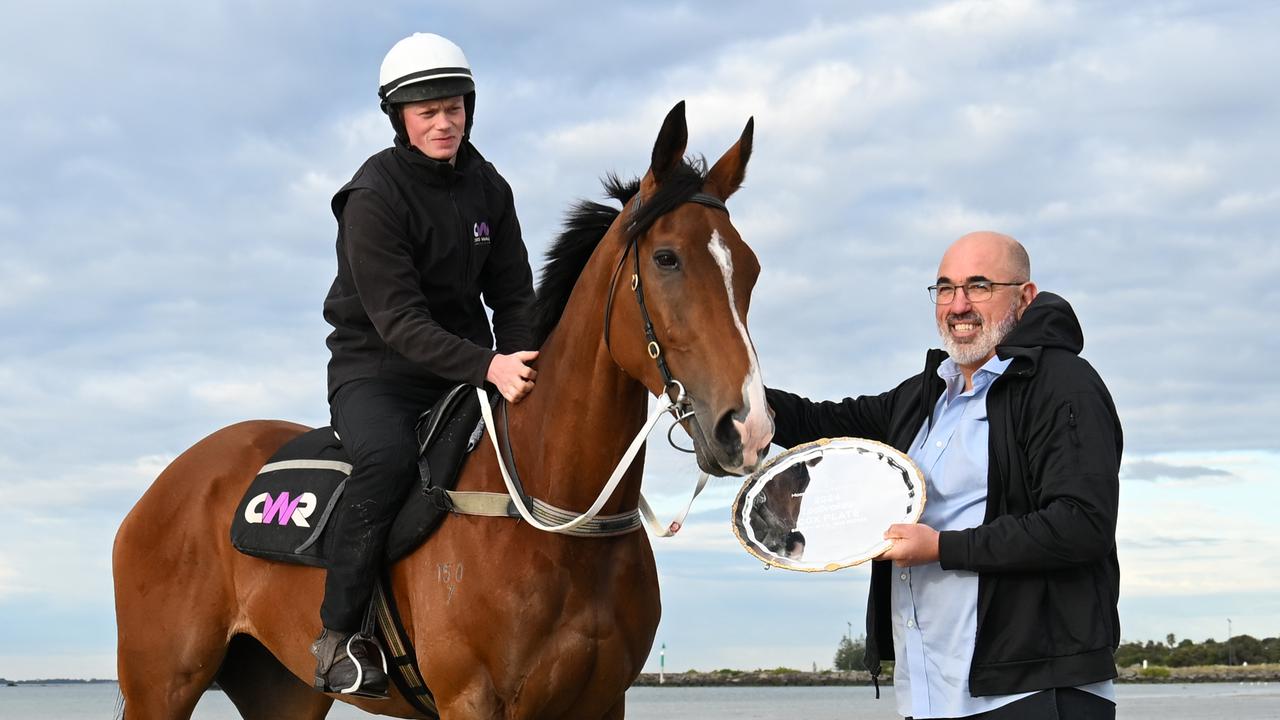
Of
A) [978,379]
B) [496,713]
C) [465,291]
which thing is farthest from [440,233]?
[978,379]

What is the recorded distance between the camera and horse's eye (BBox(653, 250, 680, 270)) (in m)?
4.03

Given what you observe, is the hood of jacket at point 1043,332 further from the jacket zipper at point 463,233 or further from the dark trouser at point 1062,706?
the jacket zipper at point 463,233

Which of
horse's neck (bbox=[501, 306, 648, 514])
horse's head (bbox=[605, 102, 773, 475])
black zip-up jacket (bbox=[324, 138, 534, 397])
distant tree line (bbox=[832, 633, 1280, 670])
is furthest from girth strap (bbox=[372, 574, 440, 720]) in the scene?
distant tree line (bbox=[832, 633, 1280, 670])

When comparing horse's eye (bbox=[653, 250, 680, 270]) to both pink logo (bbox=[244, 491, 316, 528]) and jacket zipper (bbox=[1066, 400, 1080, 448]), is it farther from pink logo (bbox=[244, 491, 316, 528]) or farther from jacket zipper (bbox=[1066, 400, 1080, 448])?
pink logo (bbox=[244, 491, 316, 528])

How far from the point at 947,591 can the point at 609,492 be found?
1213 mm

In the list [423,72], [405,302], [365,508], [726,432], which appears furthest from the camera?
[423,72]

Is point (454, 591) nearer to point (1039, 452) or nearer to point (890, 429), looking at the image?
point (890, 429)

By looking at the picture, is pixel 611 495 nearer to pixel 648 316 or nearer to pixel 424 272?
pixel 648 316

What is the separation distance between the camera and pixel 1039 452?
12.4 ft

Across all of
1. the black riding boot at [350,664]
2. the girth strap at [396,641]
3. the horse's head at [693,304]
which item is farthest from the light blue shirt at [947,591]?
the black riding boot at [350,664]

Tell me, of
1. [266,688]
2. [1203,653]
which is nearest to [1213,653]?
[1203,653]

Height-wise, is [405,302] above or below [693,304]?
above

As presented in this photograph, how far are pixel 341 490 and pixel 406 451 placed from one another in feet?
2.03

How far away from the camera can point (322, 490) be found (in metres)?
5.45
